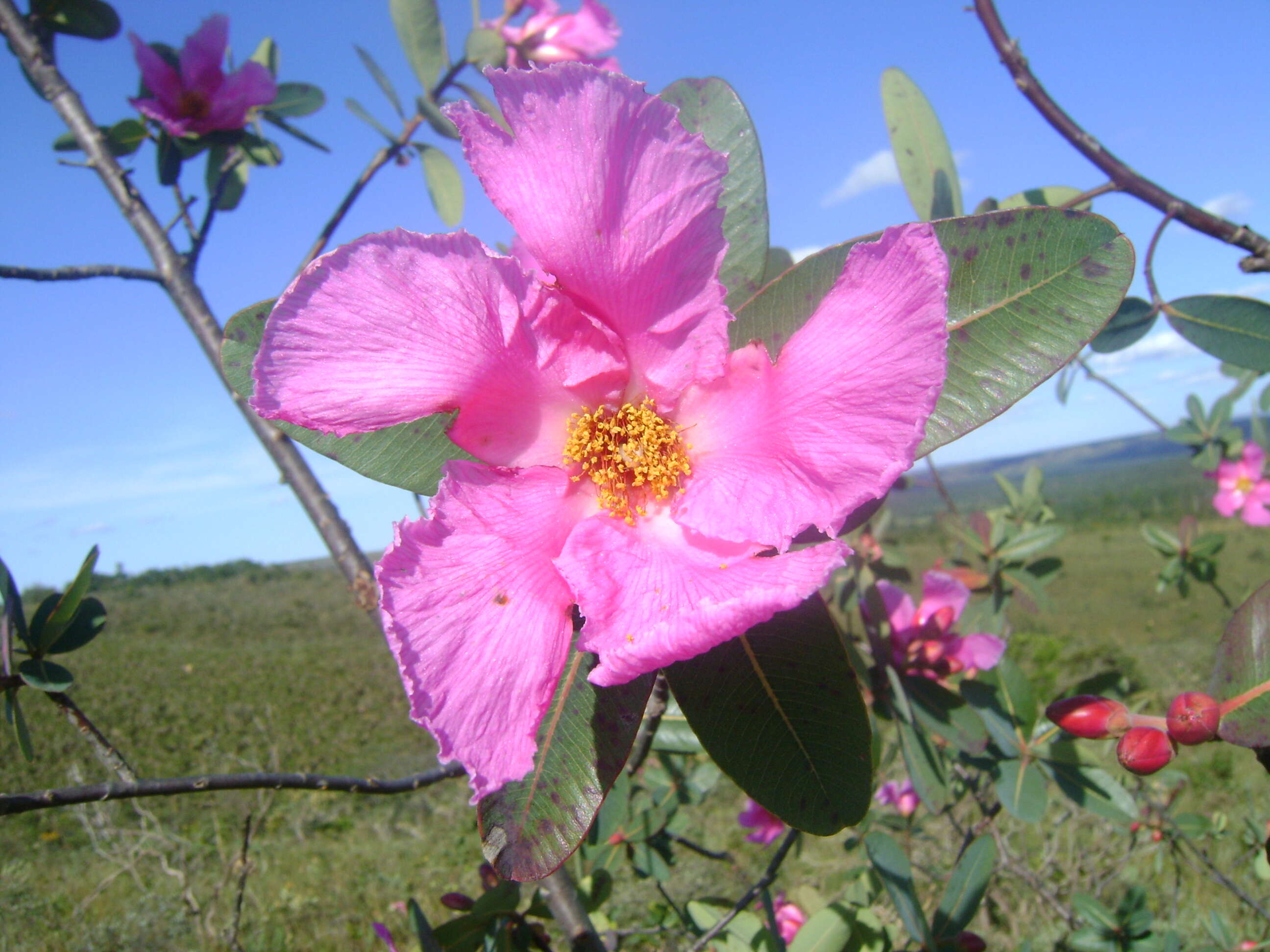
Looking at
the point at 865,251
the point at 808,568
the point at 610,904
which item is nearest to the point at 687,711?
the point at 808,568

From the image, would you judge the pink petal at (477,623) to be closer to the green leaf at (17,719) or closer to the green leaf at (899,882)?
the green leaf at (17,719)

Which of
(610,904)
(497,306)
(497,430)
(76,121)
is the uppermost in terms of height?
(76,121)

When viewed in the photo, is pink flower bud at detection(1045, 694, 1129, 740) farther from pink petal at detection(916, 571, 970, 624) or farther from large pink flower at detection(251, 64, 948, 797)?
pink petal at detection(916, 571, 970, 624)

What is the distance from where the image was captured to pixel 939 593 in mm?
1699

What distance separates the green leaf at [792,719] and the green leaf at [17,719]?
0.91 meters

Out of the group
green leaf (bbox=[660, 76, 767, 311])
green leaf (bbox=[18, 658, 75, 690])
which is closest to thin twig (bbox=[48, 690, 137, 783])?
green leaf (bbox=[18, 658, 75, 690])

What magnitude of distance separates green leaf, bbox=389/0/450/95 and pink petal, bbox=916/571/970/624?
5.03 ft

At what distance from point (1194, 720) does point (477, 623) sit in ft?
2.48

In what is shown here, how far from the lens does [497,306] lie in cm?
75

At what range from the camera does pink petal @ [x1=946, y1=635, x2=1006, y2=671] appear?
1.65m

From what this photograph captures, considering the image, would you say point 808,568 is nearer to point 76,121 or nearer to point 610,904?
point 76,121

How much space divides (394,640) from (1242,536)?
2017 cm

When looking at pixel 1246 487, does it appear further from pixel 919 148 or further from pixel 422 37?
pixel 422 37

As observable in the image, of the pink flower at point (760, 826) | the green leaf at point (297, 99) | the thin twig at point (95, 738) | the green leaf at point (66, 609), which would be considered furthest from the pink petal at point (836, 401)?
the pink flower at point (760, 826)
